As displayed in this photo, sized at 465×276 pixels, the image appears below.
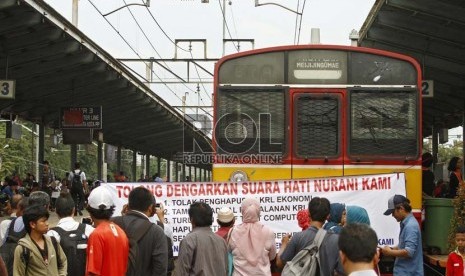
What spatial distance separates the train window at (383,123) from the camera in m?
10.9

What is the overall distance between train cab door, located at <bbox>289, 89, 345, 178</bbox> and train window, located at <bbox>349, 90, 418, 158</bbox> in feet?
0.59

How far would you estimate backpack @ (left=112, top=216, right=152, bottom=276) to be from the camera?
626 centimetres

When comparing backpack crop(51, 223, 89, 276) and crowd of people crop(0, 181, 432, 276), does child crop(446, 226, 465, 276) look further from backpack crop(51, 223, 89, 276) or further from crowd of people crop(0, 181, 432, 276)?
backpack crop(51, 223, 89, 276)

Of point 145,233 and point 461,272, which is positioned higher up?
point 145,233

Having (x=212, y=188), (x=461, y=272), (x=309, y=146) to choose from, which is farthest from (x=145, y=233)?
(x=309, y=146)

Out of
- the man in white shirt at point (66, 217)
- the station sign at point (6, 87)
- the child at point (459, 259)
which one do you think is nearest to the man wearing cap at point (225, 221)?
the man in white shirt at point (66, 217)

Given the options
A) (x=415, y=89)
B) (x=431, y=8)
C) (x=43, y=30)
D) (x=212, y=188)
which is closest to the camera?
(x=212, y=188)

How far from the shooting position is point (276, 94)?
1112cm

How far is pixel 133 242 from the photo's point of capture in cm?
628

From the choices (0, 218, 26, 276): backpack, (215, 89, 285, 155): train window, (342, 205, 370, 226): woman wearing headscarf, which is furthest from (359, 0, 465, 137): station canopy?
(0, 218, 26, 276): backpack

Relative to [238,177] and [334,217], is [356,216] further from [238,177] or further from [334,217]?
[238,177]

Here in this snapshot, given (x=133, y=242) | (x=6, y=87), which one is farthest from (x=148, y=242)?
(x=6, y=87)

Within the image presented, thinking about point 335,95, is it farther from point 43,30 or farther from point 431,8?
point 43,30

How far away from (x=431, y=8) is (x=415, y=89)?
5.86 m
